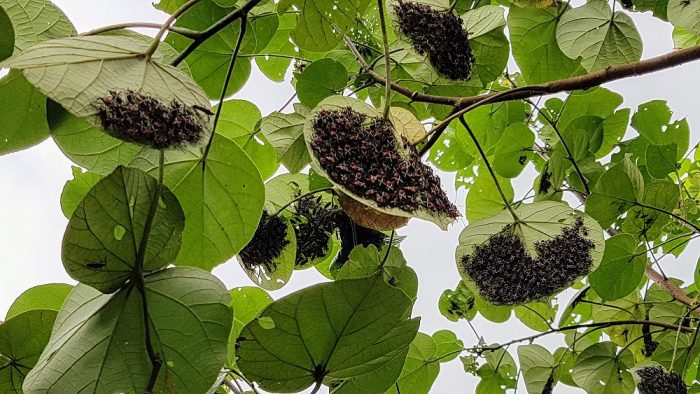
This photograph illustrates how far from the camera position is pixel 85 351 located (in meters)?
0.47

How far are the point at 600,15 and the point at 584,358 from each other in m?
0.51

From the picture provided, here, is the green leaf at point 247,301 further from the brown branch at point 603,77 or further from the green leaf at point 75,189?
the brown branch at point 603,77

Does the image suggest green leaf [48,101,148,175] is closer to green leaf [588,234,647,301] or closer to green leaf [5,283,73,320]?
green leaf [5,283,73,320]

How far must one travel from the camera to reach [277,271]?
78cm

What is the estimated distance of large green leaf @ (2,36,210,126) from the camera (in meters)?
0.35

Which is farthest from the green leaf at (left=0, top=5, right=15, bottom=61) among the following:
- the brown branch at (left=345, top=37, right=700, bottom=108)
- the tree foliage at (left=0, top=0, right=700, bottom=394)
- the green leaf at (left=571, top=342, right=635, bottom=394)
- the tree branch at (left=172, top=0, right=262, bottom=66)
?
the green leaf at (left=571, top=342, right=635, bottom=394)

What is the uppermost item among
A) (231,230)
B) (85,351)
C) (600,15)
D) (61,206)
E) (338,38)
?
(600,15)

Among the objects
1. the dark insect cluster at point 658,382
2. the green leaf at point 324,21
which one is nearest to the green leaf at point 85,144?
the green leaf at point 324,21

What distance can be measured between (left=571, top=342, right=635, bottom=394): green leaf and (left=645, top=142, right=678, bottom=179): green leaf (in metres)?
0.27

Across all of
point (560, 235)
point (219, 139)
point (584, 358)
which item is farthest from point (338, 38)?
point (584, 358)

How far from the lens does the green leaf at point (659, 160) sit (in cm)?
96

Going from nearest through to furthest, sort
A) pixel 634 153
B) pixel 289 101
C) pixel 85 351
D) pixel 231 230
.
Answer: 1. pixel 85 351
2. pixel 231 230
3. pixel 289 101
4. pixel 634 153

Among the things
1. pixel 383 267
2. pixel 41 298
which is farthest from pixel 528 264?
pixel 41 298

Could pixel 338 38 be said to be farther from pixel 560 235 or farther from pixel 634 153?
pixel 634 153
